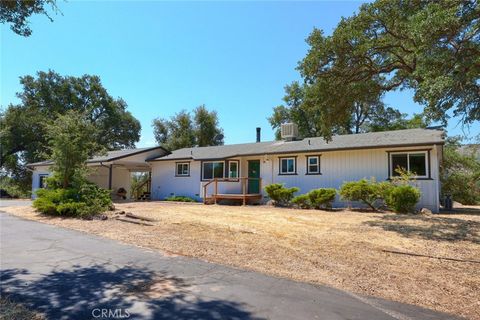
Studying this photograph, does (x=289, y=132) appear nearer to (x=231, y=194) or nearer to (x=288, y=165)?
(x=288, y=165)

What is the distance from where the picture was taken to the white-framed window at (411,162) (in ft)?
49.2

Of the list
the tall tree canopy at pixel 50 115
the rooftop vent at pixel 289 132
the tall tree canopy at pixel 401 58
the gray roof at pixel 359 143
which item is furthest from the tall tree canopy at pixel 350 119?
the tall tree canopy at pixel 50 115

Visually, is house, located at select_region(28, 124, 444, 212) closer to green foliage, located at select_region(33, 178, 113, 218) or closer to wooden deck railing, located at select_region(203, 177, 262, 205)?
wooden deck railing, located at select_region(203, 177, 262, 205)

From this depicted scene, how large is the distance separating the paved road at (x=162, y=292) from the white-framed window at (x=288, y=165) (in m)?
13.0

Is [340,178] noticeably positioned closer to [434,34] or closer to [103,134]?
[434,34]

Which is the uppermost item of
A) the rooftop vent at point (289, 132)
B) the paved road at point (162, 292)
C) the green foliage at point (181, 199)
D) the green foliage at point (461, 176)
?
Answer: the rooftop vent at point (289, 132)

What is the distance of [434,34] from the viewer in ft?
29.4

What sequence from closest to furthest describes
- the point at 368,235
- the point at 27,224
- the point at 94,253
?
the point at 94,253
the point at 368,235
the point at 27,224

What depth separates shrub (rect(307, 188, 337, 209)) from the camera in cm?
1563

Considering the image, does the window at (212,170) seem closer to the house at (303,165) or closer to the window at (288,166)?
the house at (303,165)

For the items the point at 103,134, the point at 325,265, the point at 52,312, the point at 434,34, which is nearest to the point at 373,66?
the point at 434,34

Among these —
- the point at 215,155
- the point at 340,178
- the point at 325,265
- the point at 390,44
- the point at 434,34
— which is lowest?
the point at 325,265

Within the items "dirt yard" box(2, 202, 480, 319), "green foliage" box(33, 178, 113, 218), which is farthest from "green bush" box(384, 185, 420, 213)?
"green foliage" box(33, 178, 113, 218)

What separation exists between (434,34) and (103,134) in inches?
1582
